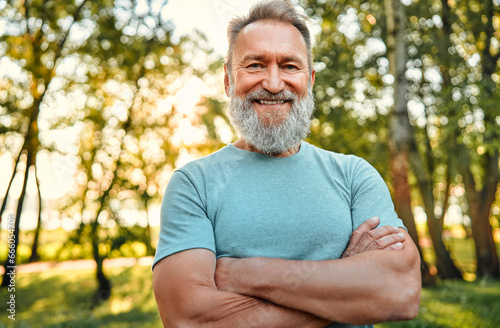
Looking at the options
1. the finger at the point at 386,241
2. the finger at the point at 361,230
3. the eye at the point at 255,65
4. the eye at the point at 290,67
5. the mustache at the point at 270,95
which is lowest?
the finger at the point at 386,241

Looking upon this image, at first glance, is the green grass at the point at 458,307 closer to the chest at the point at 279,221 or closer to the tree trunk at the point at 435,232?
the tree trunk at the point at 435,232

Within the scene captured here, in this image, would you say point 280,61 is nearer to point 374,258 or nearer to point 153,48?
point 374,258

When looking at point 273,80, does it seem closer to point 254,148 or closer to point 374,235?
point 254,148

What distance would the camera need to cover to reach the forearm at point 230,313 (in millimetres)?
1624

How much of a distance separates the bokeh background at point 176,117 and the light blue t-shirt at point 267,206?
506cm

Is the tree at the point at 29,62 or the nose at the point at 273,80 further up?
the tree at the point at 29,62

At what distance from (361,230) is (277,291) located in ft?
1.55

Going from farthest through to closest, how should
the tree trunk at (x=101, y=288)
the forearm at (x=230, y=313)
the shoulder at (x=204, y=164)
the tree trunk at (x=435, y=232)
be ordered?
the tree trunk at (x=101, y=288)
the tree trunk at (x=435, y=232)
the shoulder at (x=204, y=164)
the forearm at (x=230, y=313)

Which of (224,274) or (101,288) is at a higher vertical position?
(224,274)

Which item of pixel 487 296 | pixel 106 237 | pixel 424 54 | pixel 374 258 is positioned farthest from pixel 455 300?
pixel 374 258

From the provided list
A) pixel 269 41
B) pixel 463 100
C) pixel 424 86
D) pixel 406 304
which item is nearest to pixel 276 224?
pixel 406 304

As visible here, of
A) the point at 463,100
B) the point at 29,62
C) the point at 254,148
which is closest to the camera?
the point at 254,148

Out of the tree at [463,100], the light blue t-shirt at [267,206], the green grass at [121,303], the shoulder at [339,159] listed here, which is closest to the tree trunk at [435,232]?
the tree at [463,100]

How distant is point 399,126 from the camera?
6.71 meters
